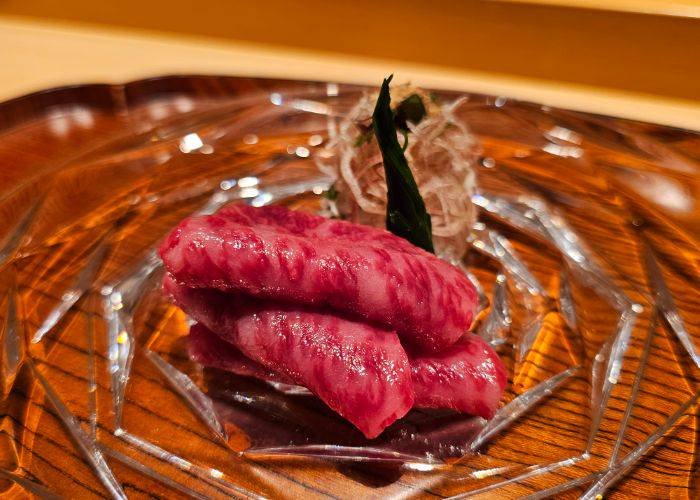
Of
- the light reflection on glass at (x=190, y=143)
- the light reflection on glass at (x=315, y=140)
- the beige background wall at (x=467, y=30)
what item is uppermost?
the beige background wall at (x=467, y=30)

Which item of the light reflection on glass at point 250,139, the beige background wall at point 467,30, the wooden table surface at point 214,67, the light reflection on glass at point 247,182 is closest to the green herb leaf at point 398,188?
the light reflection on glass at point 247,182

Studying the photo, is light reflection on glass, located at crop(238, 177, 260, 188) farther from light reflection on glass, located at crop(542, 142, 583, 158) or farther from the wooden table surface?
light reflection on glass, located at crop(542, 142, 583, 158)

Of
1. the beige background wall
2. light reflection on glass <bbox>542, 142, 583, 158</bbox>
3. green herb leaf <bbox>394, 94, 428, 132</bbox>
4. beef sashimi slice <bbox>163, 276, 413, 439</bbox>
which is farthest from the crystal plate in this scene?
the beige background wall

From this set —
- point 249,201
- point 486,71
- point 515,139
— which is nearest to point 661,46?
point 486,71

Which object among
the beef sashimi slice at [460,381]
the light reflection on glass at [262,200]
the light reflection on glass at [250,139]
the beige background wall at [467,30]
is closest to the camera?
the beef sashimi slice at [460,381]

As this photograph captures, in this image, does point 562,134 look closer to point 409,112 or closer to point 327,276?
point 409,112

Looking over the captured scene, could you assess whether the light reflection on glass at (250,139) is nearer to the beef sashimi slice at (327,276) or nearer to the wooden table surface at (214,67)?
the wooden table surface at (214,67)
